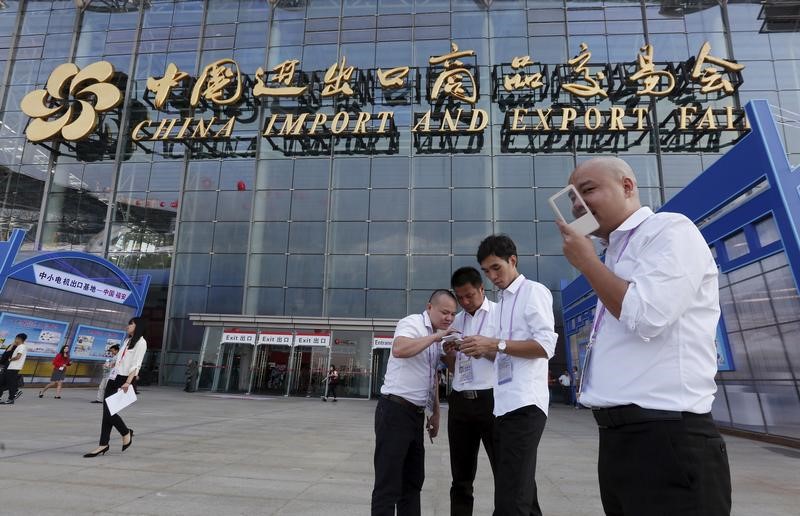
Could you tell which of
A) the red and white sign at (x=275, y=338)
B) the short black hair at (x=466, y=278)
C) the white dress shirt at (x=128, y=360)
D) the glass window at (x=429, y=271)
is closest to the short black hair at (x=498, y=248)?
the short black hair at (x=466, y=278)

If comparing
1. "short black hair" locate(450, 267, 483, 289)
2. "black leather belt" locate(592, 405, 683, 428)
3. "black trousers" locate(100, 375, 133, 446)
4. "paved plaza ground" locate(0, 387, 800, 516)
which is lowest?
"paved plaza ground" locate(0, 387, 800, 516)

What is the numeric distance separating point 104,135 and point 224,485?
83.2ft

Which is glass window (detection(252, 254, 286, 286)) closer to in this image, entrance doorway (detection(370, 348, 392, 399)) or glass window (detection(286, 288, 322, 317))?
glass window (detection(286, 288, 322, 317))

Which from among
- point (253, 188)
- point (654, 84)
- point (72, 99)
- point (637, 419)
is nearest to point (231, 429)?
point (637, 419)

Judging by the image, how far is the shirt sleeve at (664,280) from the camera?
139 cm

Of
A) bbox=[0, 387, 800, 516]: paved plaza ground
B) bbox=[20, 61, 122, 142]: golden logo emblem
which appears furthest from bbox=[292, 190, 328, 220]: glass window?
bbox=[0, 387, 800, 516]: paved plaza ground

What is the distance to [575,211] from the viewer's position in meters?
1.68

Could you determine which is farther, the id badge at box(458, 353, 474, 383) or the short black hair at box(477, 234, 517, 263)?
the id badge at box(458, 353, 474, 383)

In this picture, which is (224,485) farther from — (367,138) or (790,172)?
(367,138)

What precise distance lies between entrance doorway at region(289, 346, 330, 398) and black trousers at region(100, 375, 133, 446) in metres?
14.1

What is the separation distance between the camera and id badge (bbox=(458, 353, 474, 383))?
3268 mm

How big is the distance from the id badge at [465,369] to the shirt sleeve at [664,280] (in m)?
1.88

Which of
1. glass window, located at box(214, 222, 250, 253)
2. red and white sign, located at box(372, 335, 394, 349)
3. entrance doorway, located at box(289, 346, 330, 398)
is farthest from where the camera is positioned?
glass window, located at box(214, 222, 250, 253)

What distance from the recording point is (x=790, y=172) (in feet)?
26.2
